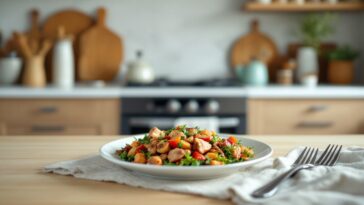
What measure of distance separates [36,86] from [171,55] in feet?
3.34

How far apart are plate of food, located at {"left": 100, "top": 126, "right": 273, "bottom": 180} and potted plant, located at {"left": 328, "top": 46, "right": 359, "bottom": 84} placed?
2536mm

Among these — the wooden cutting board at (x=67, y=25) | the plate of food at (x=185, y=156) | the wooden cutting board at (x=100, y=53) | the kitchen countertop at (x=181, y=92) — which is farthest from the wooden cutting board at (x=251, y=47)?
the plate of food at (x=185, y=156)

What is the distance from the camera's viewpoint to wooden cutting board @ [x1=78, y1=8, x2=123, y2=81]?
138 inches

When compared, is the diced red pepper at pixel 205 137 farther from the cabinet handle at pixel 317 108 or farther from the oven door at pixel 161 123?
the cabinet handle at pixel 317 108

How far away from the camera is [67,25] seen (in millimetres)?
3553

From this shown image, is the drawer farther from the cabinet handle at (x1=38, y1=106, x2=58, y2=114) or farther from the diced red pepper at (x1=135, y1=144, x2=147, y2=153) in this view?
the diced red pepper at (x1=135, y1=144, x2=147, y2=153)

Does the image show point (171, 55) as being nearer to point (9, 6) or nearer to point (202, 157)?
point (9, 6)

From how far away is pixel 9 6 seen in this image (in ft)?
11.6

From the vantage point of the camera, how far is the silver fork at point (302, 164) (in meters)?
0.86

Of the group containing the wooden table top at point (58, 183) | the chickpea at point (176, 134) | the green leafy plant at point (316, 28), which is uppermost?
the green leafy plant at point (316, 28)

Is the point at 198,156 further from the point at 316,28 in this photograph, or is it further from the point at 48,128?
the point at 316,28

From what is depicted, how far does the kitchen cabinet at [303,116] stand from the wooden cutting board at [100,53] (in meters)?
1.12

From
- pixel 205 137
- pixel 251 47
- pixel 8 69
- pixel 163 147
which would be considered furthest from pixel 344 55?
pixel 163 147

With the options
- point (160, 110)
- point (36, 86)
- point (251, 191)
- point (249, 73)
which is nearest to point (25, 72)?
Answer: point (36, 86)
